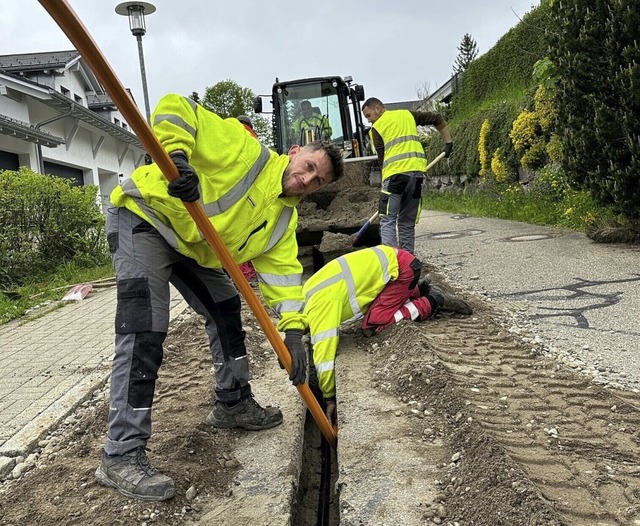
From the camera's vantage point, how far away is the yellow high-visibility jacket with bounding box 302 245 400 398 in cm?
396

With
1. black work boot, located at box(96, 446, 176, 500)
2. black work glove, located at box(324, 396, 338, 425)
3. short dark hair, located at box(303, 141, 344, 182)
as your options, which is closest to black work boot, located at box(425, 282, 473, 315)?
black work glove, located at box(324, 396, 338, 425)

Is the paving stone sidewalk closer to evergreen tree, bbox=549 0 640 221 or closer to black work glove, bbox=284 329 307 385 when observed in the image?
black work glove, bbox=284 329 307 385

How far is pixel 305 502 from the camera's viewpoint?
317 cm

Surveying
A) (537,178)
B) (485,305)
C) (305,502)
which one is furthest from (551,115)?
(305,502)

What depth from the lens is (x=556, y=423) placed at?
2906mm

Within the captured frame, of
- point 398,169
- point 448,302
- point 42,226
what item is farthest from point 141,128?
point 42,226

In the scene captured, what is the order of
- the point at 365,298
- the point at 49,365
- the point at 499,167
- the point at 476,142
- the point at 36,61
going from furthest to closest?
the point at 36,61 → the point at 476,142 → the point at 499,167 → the point at 49,365 → the point at 365,298

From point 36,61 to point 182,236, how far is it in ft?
61.0

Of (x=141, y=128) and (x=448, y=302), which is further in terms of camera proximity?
(x=448, y=302)

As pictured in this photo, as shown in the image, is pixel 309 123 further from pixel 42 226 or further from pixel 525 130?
pixel 525 130

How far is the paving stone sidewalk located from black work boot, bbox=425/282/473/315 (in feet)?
8.42

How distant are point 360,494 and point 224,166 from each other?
5.09ft

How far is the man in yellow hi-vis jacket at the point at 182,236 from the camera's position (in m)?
2.62

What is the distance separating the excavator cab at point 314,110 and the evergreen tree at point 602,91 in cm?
303
